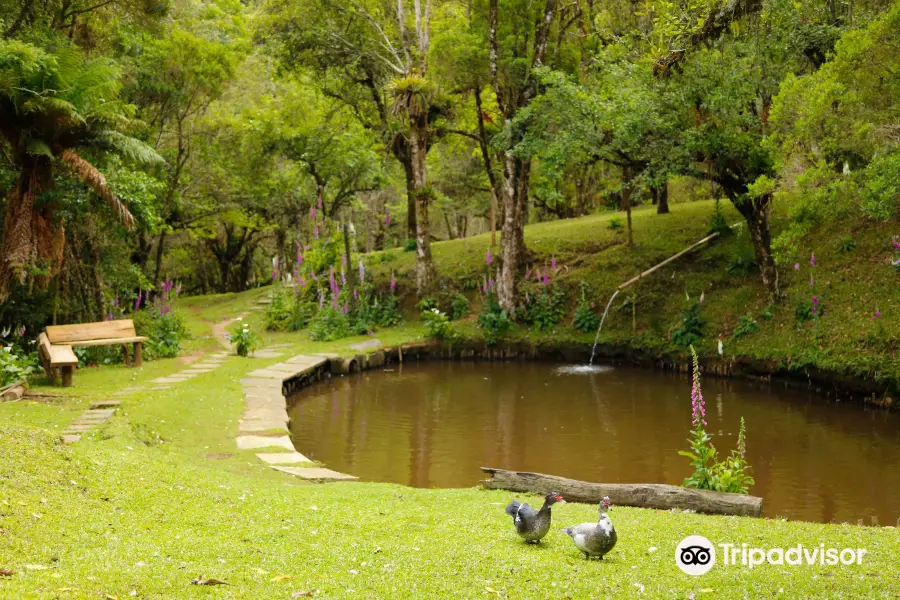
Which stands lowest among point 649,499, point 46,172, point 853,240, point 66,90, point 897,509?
point 897,509

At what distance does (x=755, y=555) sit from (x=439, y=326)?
15834 millimetres

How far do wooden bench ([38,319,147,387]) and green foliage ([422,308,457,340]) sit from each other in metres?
7.96

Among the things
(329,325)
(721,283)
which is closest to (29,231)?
(329,325)

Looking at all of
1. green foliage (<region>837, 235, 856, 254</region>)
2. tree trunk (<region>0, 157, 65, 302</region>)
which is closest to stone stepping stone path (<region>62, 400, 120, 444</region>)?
tree trunk (<region>0, 157, 65, 302</region>)

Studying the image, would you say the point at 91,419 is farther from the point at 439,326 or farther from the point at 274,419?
the point at 439,326

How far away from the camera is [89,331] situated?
15.0 meters

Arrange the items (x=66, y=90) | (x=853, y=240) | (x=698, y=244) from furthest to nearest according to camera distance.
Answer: (x=698, y=244) → (x=853, y=240) → (x=66, y=90)

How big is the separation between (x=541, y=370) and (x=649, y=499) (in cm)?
1173

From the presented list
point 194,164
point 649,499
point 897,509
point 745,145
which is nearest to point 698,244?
point 745,145

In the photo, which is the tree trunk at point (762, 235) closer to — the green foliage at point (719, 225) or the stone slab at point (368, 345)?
the green foliage at point (719, 225)

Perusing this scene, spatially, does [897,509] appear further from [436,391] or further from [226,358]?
[226,358]

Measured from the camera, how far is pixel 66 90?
1336cm

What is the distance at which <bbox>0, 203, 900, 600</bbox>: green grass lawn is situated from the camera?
4672mm

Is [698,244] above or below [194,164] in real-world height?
below
